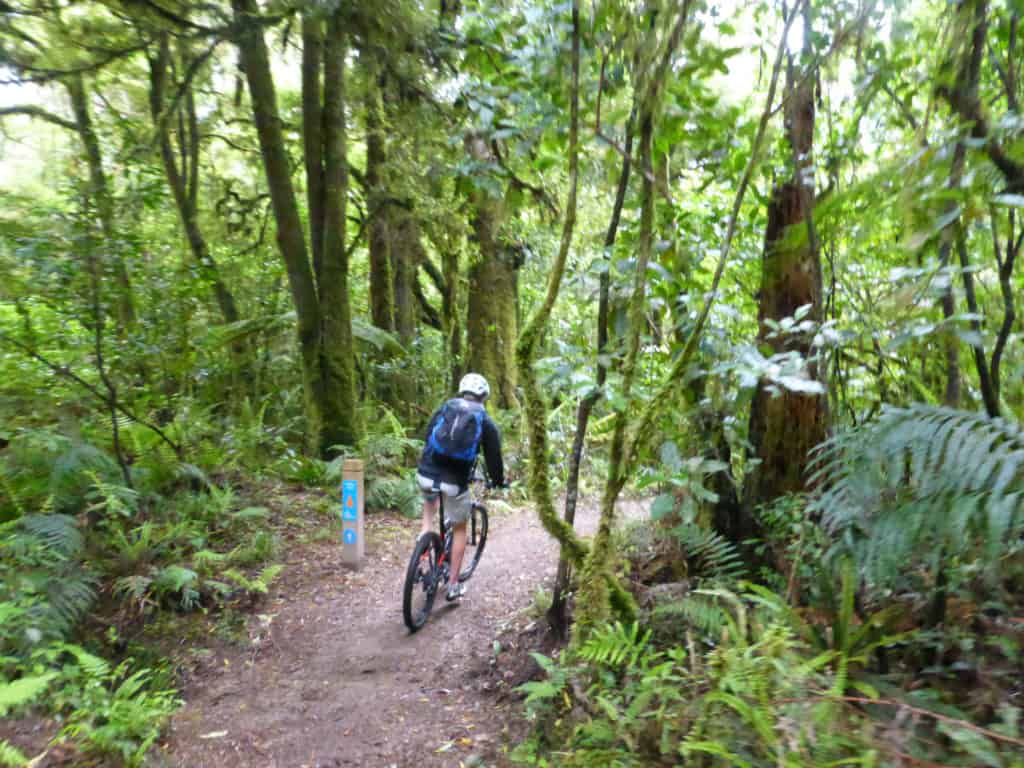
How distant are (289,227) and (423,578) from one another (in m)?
5.16

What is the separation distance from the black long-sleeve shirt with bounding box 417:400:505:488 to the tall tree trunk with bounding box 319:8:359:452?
3.70 m

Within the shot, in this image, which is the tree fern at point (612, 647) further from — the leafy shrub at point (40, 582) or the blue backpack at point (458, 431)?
the leafy shrub at point (40, 582)

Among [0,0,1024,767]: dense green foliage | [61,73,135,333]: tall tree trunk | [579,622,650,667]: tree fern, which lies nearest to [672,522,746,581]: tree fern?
[0,0,1024,767]: dense green foliage

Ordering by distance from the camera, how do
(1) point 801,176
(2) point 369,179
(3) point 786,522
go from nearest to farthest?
(1) point 801,176 < (3) point 786,522 < (2) point 369,179

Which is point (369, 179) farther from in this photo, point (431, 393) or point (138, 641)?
point (138, 641)

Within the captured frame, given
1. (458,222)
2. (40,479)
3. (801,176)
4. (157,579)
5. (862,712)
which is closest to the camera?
(862,712)

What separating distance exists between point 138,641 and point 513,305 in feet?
30.8

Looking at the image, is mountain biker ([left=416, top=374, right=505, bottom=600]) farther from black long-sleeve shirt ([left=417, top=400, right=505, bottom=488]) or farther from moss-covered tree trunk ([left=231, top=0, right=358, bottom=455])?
moss-covered tree trunk ([left=231, top=0, right=358, bottom=455])

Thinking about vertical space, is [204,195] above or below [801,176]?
above

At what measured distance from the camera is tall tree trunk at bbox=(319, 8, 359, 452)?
28.1 ft

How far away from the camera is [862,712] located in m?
2.45

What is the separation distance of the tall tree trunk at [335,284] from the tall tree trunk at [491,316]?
387 cm

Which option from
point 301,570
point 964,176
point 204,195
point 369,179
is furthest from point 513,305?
point 964,176

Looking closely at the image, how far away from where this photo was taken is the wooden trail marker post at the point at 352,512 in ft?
21.5
